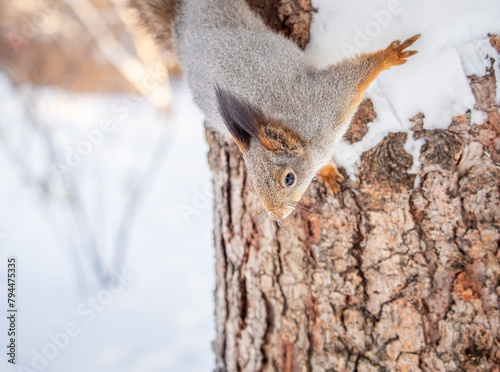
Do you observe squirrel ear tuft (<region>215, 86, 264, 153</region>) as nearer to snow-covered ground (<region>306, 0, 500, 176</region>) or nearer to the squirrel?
the squirrel

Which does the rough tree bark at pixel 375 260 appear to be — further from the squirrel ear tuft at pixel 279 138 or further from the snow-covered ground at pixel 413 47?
the squirrel ear tuft at pixel 279 138

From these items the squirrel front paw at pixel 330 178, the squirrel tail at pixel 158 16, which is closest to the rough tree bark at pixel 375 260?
the squirrel front paw at pixel 330 178

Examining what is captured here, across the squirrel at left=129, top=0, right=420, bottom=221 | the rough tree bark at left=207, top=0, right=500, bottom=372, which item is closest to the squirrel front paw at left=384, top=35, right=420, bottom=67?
the squirrel at left=129, top=0, right=420, bottom=221

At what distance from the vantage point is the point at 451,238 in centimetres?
110

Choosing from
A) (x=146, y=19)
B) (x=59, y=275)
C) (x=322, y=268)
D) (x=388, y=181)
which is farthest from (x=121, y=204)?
(x=388, y=181)

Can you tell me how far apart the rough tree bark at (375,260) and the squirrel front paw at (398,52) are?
16cm

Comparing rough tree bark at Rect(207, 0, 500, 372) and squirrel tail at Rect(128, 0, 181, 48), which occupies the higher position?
squirrel tail at Rect(128, 0, 181, 48)

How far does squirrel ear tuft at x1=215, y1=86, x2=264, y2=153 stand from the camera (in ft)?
3.59

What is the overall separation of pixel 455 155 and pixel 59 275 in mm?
2443

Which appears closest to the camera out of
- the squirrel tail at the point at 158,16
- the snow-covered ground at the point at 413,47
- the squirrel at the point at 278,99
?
the snow-covered ground at the point at 413,47

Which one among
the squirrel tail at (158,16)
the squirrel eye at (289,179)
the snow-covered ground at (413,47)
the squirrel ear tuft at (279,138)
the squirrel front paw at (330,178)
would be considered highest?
the squirrel tail at (158,16)

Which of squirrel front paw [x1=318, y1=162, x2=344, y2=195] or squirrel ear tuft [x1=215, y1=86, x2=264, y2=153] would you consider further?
squirrel front paw [x1=318, y1=162, x2=344, y2=195]

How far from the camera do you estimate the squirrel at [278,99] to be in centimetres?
117

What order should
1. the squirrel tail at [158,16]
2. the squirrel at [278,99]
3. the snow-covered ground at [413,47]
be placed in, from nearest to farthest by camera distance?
1. the snow-covered ground at [413,47]
2. the squirrel at [278,99]
3. the squirrel tail at [158,16]
